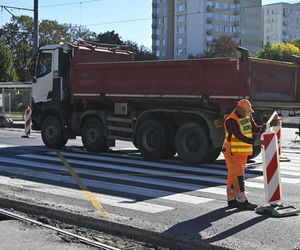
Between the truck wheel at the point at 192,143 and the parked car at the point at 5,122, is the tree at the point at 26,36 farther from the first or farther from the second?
the truck wheel at the point at 192,143

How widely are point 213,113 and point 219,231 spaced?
645 cm

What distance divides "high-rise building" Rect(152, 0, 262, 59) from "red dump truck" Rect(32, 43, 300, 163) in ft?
345

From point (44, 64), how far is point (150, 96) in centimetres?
488

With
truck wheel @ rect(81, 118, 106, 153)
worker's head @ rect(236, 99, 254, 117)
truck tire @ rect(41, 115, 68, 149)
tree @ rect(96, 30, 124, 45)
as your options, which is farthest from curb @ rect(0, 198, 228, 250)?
tree @ rect(96, 30, 124, 45)

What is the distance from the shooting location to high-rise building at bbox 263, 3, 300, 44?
16100 centimetres

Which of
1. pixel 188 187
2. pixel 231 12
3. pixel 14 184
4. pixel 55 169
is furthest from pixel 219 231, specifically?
pixel 231 12

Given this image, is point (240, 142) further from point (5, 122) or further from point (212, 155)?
point (5, 122)

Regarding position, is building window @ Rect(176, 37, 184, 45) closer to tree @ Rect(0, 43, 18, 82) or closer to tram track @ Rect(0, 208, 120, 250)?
tree @ Rect(0, 43, 18, 82)

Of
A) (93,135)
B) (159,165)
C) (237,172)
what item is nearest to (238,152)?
(237,172)

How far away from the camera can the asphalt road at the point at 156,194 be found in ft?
21.4

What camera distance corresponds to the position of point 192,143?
43.0ft

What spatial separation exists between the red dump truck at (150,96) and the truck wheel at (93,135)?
29 mm

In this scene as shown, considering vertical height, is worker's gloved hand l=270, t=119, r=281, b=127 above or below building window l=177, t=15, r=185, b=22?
below

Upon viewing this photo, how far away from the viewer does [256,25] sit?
13338cm
